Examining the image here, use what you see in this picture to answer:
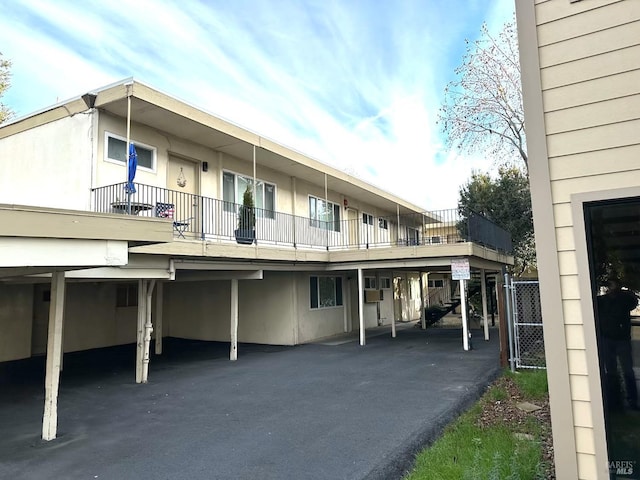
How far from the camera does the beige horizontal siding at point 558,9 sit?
9.56ft

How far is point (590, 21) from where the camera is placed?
2.89 m

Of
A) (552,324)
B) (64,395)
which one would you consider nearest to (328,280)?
(64,395)

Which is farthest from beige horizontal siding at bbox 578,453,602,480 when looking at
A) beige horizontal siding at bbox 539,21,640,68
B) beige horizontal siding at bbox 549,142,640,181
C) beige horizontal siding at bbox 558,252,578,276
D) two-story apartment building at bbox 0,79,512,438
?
two-story apartment building at bbox 0,79,512,438

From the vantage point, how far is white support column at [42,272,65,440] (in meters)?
5.24

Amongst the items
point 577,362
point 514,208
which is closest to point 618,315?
point 577,362

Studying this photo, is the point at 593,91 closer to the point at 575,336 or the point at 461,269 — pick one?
the point at 575,336

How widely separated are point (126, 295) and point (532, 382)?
12.1 meters

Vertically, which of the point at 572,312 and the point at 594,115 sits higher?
the point at 594,115

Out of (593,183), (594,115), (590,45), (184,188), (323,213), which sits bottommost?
(593,183)

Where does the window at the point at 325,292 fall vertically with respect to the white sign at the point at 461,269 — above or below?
below

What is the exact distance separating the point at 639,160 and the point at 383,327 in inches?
651

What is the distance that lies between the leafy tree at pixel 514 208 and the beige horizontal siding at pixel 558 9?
1869 cm

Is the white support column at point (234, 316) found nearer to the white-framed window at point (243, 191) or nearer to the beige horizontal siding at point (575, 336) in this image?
the white-framed window at point (243, 191)

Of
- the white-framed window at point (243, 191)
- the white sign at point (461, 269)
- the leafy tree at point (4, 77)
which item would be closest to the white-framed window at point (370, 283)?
the white-framed window at point (243, 191)
